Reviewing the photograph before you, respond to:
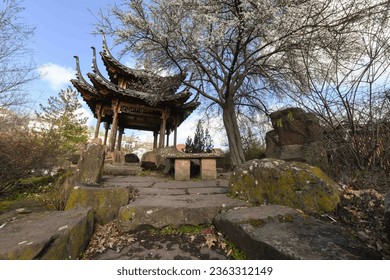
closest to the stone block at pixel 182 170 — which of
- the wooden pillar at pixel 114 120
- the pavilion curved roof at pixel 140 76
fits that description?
the pavilion curved roof at pixel 140 76

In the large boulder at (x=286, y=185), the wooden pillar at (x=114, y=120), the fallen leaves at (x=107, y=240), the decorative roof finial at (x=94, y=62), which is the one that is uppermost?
the decorative roof finial at (x=94, y=62)

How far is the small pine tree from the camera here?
453 inches

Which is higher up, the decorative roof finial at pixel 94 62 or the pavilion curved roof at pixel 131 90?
the decorative roof finial at pixel 94 62

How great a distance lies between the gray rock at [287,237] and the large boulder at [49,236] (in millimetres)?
1680

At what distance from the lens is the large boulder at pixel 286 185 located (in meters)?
2.38

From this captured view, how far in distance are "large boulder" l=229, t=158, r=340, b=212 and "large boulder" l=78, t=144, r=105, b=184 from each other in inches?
114

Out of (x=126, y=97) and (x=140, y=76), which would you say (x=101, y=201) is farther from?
(x=140, y=76)

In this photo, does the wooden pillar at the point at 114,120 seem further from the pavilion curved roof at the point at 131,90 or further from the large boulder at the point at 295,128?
the large boulder at the point at 295,128

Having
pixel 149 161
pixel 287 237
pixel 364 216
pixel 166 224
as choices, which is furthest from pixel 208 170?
pixel 287 237

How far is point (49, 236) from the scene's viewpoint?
170 cm

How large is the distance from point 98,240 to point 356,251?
2.67 metres

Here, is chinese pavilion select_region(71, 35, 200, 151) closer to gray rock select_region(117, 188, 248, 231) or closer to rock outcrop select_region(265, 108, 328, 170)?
rock outcrop select_region(265, 108, 328, 170)

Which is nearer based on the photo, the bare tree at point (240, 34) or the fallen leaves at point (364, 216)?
the fallen leaves at point (364, 216)
